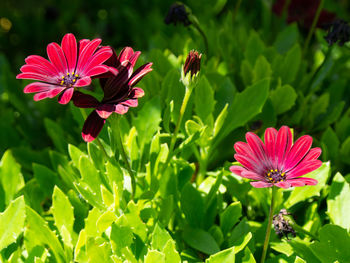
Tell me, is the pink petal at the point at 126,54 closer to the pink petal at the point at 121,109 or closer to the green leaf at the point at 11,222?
the pink petal at the point at 121,109

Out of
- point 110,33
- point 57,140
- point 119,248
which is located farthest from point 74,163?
point 110,33

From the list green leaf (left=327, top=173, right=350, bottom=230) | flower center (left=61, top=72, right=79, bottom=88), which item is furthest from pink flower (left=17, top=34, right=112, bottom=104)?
green leaf (left=327, top=173, right=350, bottom=230)

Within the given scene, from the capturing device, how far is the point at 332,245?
1133mm

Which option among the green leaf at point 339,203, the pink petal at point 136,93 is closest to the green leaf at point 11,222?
the pink petal at point 136,93

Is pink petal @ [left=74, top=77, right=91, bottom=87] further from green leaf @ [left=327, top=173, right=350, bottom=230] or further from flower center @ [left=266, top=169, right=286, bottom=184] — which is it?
green leaf @ [left=327, top=173, right=350, bottom=230]

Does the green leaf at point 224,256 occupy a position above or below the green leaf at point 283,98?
below

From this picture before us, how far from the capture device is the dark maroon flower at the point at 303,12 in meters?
2.15

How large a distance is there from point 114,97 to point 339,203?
66 cm

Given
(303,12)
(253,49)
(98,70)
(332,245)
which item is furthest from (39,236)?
(303,12)

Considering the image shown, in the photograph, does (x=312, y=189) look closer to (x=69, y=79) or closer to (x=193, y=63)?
(x=193, y=63)

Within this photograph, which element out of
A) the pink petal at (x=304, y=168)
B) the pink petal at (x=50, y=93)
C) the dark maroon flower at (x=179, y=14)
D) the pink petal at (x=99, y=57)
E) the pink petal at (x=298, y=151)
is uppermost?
the dark maroon flower at (x=179, y=14)

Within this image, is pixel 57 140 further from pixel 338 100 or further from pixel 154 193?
pixel 338 100

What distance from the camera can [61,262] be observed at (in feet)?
3.98

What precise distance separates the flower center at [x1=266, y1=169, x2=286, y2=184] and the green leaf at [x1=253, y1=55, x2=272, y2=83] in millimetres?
627
